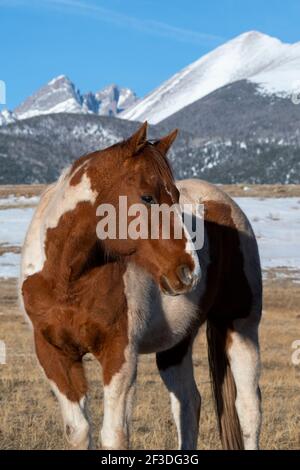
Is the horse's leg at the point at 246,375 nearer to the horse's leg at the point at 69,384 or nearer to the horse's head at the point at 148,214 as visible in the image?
the horse's leg at the point at 69,384

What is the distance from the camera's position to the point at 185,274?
17.9 feet

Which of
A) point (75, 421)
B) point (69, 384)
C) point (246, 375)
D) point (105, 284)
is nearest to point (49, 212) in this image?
point (105, 284)

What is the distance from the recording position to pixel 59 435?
8594 mm

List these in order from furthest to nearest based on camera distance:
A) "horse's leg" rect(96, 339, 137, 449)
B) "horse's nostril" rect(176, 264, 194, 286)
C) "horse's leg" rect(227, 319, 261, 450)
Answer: "horse's leg" rect(227, 319, 261, 450) < "horse's leg" rect(96, 339, 137, 449) < "horse's nostril" rect(176, 264, 194, 286)

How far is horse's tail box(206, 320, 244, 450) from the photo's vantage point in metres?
7.91

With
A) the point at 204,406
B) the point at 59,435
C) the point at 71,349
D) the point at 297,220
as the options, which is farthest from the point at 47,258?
the point at 297,220

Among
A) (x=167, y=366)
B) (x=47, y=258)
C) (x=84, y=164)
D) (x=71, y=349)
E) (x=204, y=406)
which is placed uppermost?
(x=84, y=164)

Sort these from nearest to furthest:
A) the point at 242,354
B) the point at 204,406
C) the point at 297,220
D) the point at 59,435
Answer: the point at 242,354 < the point at 59,435 < the point at 204,406 < the point at 297,220

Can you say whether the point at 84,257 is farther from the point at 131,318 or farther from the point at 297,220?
the point at 297,220

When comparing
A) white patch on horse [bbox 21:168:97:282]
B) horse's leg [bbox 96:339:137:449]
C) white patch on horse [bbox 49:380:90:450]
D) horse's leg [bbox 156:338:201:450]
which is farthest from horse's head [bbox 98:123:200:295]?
horse's leg [bbox 156:338:201:450]

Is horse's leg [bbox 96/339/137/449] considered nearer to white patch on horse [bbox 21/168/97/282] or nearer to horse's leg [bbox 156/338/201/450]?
white patch on horse [bbox 21/168/97/282]

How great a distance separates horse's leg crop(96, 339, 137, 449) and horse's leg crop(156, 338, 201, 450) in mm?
1832
